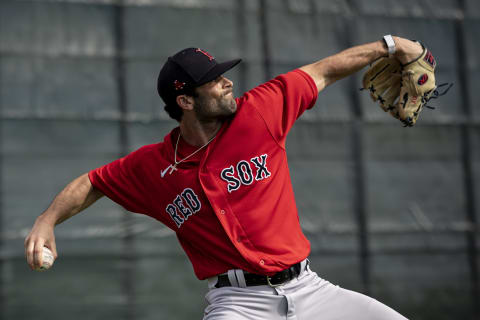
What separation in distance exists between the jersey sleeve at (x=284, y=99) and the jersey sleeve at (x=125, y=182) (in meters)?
0.64

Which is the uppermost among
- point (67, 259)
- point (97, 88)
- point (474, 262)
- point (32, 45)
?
point (32, 45)

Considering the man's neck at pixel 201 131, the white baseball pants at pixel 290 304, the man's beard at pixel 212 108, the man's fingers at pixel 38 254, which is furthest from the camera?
the man's neck at pixel 201 131

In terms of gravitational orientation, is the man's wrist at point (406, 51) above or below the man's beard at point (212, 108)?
above

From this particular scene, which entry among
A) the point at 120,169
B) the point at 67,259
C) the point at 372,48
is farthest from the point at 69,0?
the point at 372,48

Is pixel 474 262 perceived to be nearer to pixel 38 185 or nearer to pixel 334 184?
pixel 334 184

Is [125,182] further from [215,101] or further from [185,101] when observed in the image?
[215,101]

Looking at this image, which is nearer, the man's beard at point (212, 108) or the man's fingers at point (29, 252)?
the man's fingers at point (29, 252)

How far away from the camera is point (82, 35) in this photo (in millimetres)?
5012

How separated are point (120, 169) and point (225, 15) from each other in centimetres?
258

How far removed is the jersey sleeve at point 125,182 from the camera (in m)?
3.05


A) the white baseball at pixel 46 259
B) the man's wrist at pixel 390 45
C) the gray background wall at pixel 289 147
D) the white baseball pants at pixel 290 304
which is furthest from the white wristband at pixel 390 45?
the gray background wall at pixel 289 147

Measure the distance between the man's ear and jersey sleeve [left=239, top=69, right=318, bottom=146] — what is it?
0.25 meters

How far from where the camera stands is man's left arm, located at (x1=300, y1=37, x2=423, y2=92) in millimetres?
2936

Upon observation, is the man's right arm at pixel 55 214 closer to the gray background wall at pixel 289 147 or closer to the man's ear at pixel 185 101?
the man's ear at pixel 185 101
